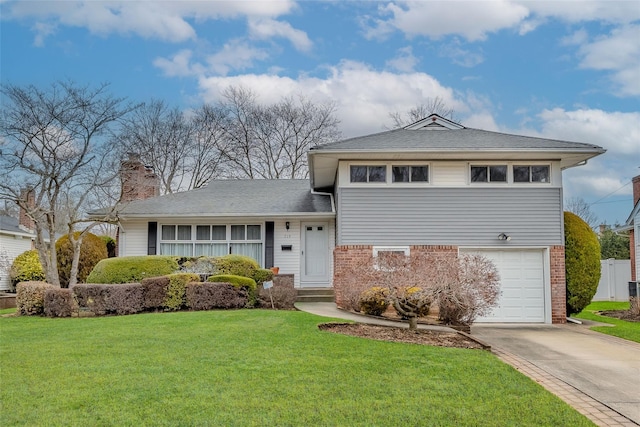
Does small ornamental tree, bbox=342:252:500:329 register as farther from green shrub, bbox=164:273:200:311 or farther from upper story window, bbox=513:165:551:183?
green shrub, bbox=164:273:200:311

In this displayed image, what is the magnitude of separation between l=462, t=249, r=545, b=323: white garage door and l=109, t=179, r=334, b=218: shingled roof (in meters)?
5.29

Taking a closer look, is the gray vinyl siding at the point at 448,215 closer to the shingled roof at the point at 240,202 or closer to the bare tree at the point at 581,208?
the shingled roof at the point at 240,202

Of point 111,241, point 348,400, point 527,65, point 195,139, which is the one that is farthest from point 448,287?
point 195,139

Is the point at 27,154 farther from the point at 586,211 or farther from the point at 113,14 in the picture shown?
the point at 586,211

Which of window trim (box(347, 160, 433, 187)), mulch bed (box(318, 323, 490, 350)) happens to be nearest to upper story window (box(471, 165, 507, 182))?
window trim (box(347, 160, 433, 187))

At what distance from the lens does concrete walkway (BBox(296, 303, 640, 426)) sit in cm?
539

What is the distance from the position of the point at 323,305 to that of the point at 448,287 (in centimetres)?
512

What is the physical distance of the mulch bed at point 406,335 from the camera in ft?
28.0

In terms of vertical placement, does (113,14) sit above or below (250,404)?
above

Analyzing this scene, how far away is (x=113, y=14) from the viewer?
42.2ft

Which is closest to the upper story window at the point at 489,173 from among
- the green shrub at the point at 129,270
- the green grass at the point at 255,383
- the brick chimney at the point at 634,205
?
the green grass at the point at 255,383

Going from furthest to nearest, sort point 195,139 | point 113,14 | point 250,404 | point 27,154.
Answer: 1. point 195,139
2. point 27,154
3. point 113,14
4. point 250,404

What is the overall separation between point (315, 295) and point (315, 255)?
1841mm

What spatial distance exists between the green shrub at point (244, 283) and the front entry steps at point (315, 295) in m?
2.09
